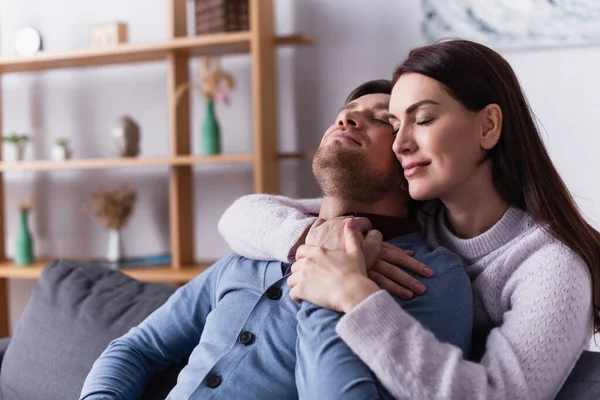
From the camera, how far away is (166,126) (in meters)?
3.52

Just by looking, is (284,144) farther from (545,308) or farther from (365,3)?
(545,308)

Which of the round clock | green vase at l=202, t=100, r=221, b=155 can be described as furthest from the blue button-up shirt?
the round clock

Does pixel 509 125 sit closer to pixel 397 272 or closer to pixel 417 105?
pixel 417 105

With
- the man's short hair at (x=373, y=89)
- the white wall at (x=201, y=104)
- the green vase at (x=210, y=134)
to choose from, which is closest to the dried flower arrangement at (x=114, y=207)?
the white wall at (x=201, y=104)

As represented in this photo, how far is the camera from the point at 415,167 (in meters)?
1.40

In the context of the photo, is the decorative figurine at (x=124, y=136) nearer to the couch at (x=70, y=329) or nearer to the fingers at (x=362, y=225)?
the couch at (x=70, y=329)

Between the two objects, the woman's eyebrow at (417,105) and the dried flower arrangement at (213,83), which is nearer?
the woman's eyebrow at (417,105)

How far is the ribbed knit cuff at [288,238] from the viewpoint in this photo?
4.74ft

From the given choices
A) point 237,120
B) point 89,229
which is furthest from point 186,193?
point 89,229

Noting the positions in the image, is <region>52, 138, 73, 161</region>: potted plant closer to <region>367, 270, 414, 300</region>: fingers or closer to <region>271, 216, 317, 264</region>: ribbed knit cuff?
<region>271, 216, 317, 264</region>: ribbed knit cuff

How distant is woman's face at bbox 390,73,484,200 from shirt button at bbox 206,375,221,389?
51 centimetres

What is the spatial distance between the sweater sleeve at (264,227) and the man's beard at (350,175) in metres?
0.10

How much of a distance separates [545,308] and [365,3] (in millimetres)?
2176

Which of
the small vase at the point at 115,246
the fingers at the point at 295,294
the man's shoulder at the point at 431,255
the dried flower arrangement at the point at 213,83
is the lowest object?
the small vase at the point at 115,246
